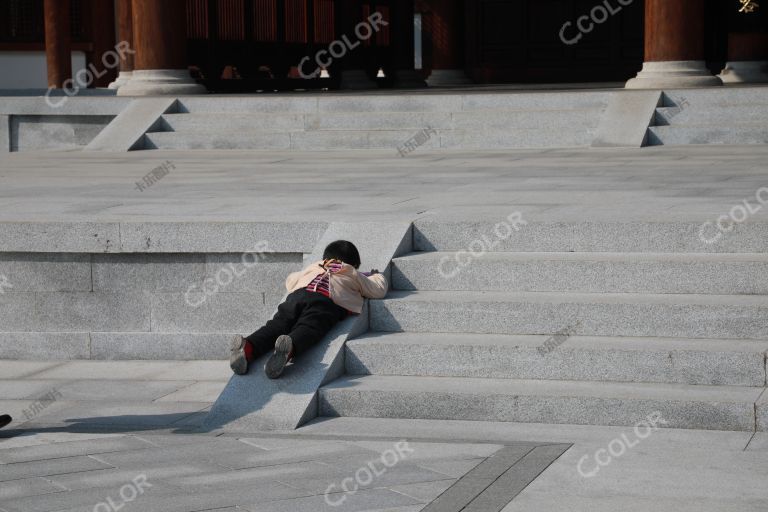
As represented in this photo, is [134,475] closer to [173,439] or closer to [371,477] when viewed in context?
[173,439]

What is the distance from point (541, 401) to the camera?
6449 millimetres

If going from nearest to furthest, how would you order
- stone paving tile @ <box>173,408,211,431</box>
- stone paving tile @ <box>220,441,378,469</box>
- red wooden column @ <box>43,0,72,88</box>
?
stone paving tile @ <box>220,441,378,469</box>, stone paving tile @ <box>173,408,211,431</box>, red wooden column @ <box>43,0,72,88</box>

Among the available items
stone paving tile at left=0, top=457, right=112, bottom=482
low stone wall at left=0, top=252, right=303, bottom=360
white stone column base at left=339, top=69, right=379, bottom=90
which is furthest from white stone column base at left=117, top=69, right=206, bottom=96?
stone paving tile at left=0, top=457, right=112, bottom=482

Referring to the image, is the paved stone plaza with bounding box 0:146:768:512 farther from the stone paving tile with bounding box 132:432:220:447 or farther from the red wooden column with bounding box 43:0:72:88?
the red wooden column with bounding box 43:0:72:88

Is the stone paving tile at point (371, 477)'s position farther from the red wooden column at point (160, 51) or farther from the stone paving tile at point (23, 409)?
the red wooden column at point (160, 51)

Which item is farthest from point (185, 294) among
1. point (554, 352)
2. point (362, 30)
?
point (362, 30)

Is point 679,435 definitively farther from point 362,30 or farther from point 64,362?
point 362,30

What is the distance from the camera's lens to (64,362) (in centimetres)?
841

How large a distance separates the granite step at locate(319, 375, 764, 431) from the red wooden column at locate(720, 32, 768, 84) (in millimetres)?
16077

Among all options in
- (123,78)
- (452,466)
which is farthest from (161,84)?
(452,466)

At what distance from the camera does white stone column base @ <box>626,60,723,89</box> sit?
15.6 m

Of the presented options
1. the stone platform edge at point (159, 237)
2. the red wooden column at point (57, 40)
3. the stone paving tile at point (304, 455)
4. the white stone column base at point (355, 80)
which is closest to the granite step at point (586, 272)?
the stone platform edge at point (159, 237)

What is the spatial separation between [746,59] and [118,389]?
669 inches

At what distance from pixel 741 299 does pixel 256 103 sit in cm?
1050
